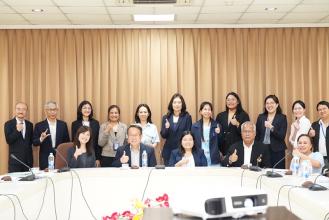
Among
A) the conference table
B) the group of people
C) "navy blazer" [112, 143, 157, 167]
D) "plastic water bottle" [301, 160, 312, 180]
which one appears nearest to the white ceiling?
the group of people

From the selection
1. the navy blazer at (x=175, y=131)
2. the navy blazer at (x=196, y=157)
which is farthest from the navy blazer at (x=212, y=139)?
the navy blazer at (x=196, y=157)

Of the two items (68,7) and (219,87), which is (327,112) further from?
(68,7)

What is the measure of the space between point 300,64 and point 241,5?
5.80 ft

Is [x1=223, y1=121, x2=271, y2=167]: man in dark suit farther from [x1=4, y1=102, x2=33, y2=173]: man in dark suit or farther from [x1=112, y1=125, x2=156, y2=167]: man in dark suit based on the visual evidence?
[x1=4, y1=102, x2=33, y2=173]: man in dark suit

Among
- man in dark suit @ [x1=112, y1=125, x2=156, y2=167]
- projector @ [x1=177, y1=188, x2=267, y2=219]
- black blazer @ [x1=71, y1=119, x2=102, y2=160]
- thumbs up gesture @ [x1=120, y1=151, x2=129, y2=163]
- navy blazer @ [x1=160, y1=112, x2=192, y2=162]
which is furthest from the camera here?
black blazer @ [x1=71, y1=119, x2=102, y2=160]

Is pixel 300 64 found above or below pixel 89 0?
below

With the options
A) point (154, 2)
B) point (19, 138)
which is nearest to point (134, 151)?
point (154, 2)

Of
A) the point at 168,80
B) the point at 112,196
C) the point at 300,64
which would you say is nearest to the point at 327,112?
the point at 300,64

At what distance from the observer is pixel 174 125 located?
18.4ft

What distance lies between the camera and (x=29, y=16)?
230 inches

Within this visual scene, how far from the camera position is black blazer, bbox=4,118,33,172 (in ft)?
18.5

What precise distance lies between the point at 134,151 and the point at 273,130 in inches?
76.8

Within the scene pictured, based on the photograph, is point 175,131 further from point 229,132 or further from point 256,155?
point 256,155

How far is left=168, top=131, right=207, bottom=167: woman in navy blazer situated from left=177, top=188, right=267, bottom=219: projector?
10.7 ft
